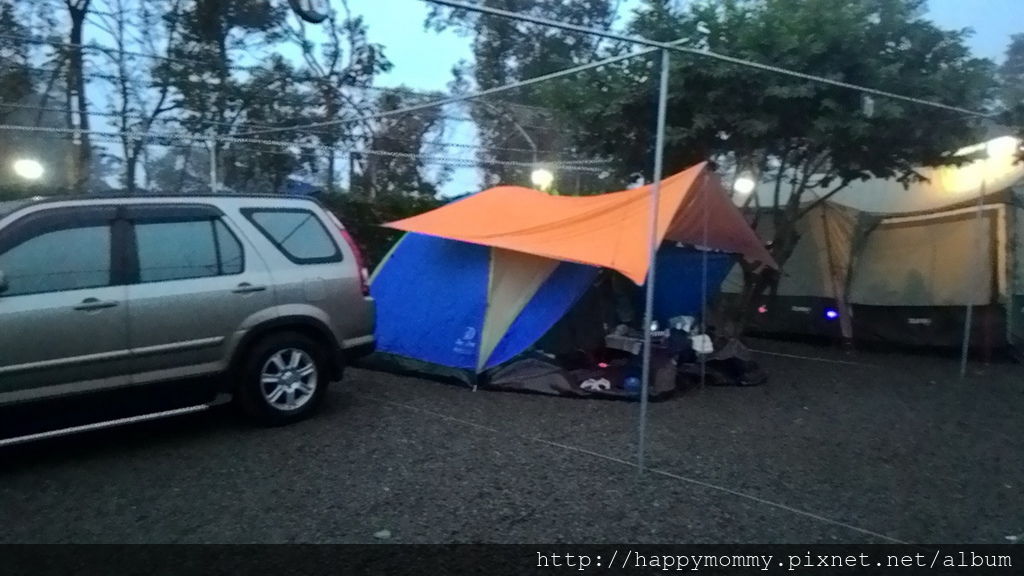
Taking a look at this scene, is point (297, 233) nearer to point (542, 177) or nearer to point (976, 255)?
point (976, 255)

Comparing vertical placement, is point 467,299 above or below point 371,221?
below

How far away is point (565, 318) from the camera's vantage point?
858 cm

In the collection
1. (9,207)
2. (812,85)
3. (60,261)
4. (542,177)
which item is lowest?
(60,261)

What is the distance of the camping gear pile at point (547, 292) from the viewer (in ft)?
24.8

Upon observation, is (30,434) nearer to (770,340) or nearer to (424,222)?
(424,222)

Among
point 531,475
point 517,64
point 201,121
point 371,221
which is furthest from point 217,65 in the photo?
point 531,475

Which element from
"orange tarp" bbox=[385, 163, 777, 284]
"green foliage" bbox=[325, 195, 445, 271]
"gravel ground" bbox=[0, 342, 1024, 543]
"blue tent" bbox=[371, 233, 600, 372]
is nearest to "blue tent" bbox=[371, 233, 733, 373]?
"blue tent" bbox=[371, 233, 600, 372]

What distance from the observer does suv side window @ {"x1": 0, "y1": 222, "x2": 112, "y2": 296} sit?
204 inches

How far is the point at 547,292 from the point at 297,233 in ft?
8.31

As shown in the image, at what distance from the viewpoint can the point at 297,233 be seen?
21.8ft

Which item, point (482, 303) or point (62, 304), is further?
point (482, 303)

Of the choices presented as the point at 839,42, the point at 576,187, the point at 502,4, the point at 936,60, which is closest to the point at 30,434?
the point at 839,42

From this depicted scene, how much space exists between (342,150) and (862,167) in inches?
308
